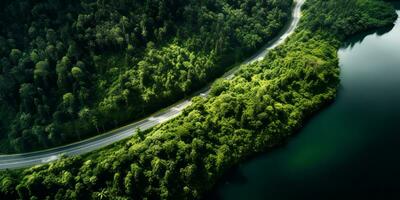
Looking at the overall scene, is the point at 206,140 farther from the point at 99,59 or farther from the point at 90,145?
the point at 99,59

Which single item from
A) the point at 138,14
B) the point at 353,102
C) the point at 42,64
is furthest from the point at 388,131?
the point at 42,64

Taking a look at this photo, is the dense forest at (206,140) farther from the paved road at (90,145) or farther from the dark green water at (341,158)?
the paved road at (90,145)

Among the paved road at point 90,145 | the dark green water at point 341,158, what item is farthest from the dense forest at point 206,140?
the paved road at point 90,145

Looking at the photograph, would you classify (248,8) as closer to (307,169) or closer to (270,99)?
(270,99)

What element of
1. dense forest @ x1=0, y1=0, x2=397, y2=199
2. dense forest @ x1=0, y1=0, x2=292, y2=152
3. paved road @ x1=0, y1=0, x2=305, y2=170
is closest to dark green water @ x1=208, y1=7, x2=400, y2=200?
dense forest @ x1=0, y1=0, x2=397, y2=199

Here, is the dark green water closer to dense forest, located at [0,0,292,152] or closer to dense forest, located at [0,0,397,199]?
dense forest, located at [0,0,397,199]

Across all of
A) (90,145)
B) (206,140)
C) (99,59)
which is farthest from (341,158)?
(99,59)
